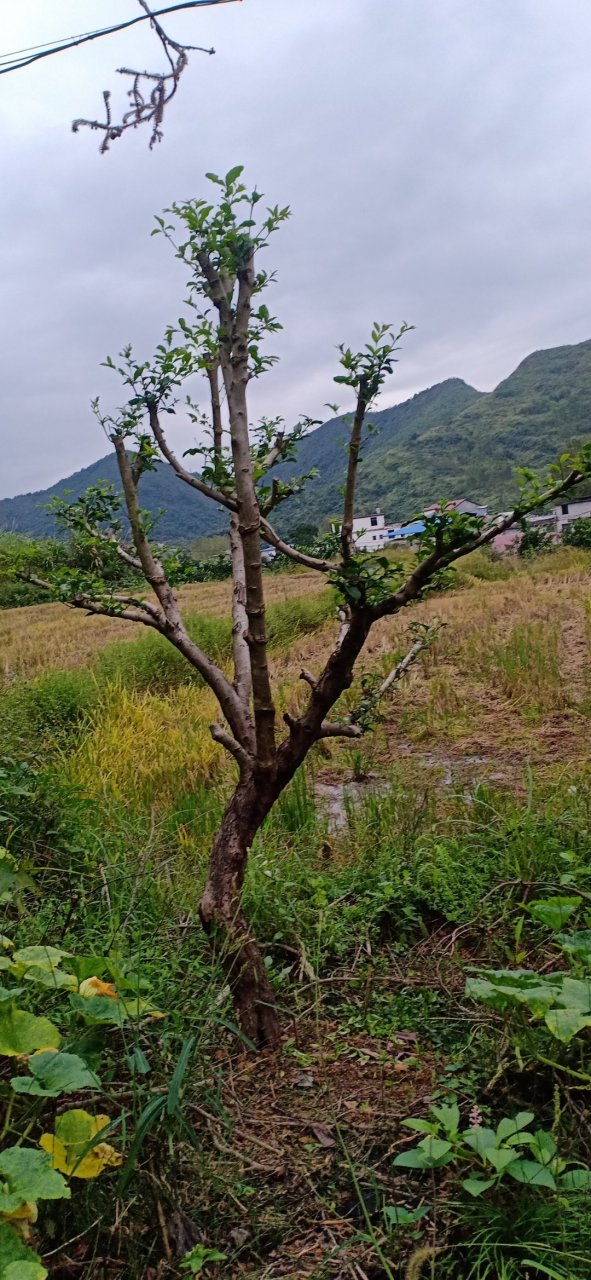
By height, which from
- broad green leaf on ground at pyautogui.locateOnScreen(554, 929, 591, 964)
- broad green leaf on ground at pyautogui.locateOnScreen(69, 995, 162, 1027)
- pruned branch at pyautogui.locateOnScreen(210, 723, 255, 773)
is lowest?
broad green leaf on ground at pyautogui.locateOnScreen(554, 929, 591, 964)

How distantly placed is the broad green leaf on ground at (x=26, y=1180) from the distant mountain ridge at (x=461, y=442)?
18.4 metres

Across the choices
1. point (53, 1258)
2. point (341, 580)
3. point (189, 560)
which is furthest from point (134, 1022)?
point (189, 560)

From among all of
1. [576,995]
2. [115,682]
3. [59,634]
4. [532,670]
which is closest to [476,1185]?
[576,995]

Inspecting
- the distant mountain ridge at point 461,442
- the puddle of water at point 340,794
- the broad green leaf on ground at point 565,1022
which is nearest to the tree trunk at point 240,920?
the broad green leaf on ground at point 565,1022

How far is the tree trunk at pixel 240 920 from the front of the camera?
2088 millimetres

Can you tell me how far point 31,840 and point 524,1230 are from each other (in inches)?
78.3

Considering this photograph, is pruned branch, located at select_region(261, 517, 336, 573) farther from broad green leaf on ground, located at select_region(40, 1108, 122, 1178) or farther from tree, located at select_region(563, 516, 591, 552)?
tree, located at select_region(563, 516, 591, 552)

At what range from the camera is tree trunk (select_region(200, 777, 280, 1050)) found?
2088 mm

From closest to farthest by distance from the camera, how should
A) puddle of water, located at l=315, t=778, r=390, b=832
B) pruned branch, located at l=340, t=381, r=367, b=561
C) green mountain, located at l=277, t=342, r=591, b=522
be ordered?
pruned branch, located at l=340, t=381, r=367, b=561 < puddle of water, located at l=315, t=778, r=390, b=832 < green mountain, located at l=277, t=342, r=591, b=522

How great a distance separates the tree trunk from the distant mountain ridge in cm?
1705

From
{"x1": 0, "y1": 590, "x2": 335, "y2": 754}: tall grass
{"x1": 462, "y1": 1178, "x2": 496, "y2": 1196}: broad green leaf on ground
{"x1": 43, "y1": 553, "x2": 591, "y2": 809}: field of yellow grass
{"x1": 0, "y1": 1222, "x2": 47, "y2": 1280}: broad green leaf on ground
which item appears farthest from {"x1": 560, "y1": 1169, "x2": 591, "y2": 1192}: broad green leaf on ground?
{"x1": 0, "y1": 590, "x2": 335, "y2": 754}: tall grass

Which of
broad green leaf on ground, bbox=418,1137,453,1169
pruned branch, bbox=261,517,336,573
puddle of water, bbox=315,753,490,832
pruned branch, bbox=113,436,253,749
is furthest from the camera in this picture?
puddle of water, bbox=315,753,490,832

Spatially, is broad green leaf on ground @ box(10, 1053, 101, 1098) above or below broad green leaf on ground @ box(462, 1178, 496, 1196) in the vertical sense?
above

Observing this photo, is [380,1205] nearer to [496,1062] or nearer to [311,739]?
[496,1062]
